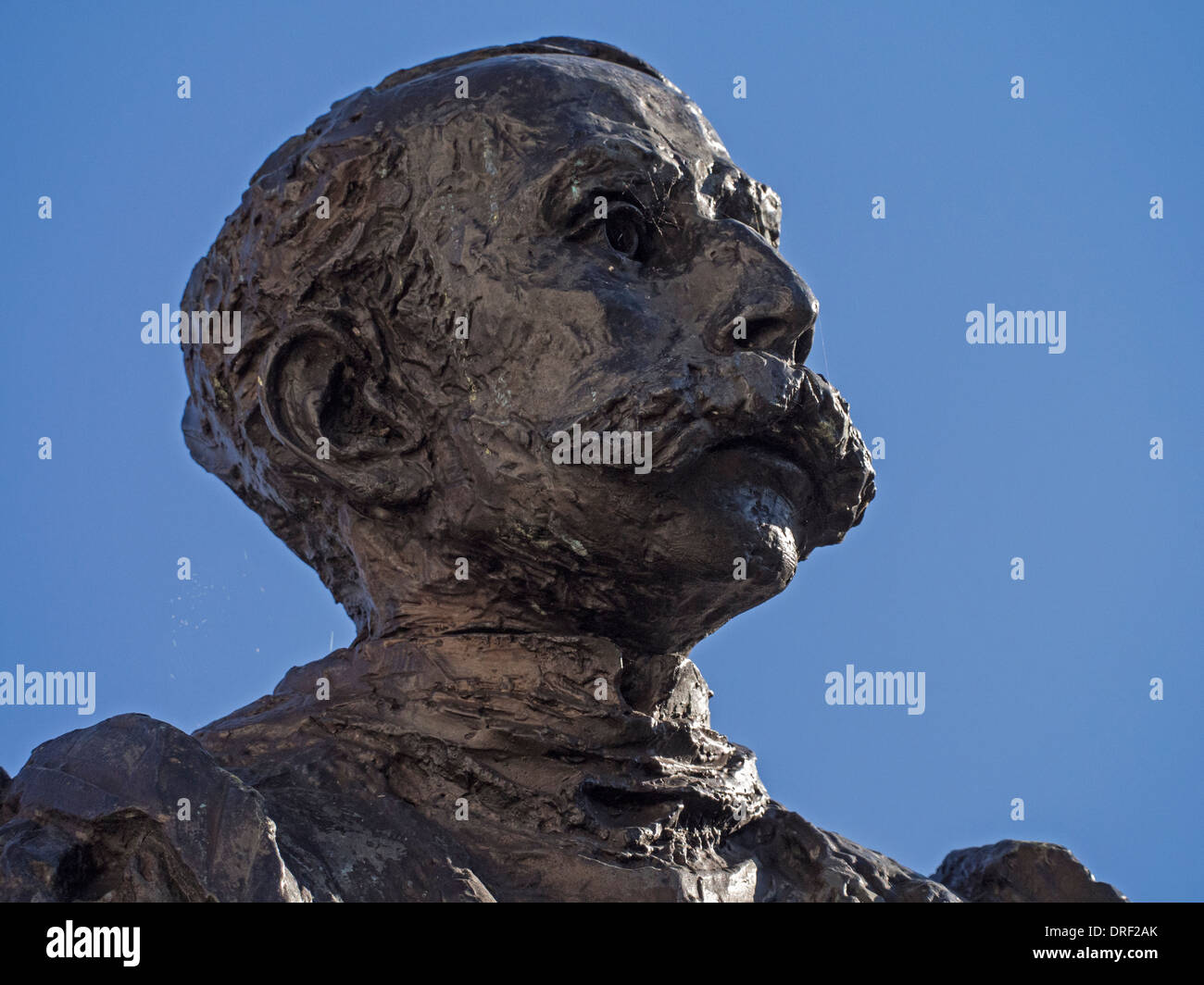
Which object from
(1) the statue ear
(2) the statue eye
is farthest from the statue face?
(1) the statue ear

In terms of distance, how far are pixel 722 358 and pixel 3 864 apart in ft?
7.11

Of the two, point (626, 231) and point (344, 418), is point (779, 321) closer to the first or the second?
point (626, 231)

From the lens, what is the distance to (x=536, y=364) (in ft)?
17.4

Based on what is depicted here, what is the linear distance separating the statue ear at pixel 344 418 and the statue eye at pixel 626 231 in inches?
29.0

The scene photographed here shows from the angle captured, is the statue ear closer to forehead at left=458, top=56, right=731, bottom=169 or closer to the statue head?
the statue head

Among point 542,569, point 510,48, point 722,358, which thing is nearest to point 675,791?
point 542,569

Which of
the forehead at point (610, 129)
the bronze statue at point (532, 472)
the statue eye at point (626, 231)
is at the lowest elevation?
the bronze statue at point (532, 472)

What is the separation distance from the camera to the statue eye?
547 centimetres

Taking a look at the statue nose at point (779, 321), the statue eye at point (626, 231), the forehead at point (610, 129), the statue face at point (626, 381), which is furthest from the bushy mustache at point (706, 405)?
the forehead at point (610, 129)

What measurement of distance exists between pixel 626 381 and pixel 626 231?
58 cm

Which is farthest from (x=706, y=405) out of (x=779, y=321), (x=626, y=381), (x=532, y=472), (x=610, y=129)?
(x=610, y=129)

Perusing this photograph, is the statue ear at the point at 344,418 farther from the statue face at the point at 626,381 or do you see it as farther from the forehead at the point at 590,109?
the forehead at the point at 590,109

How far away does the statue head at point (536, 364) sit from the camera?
5.23 metres

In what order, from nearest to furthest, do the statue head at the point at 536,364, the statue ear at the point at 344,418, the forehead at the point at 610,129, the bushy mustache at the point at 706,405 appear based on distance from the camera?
1. the bushy mustache at the point at 706,405
2. the statue head at the point at 536,364
3. the forehead at the point at 610,129
4. the statue ear at the point at 344,418
